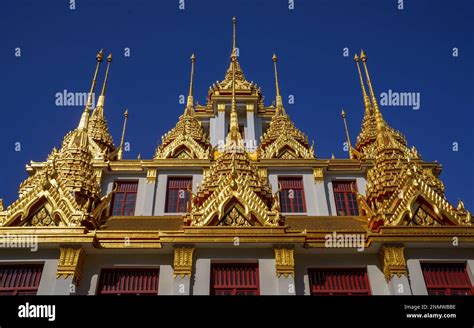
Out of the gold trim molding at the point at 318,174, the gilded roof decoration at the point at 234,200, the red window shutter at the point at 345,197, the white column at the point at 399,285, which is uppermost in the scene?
the gold trim molding at the point at 318,174

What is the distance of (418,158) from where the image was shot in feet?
75.9

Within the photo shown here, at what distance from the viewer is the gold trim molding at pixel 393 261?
48.8 ft

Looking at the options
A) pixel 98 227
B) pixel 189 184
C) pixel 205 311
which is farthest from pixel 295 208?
pixel 205 311

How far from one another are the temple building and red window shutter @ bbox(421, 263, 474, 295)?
3cm

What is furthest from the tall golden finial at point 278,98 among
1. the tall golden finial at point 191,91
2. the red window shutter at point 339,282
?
the red window shutter at point 339,282

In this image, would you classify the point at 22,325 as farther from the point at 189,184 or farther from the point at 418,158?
the point at 418,158

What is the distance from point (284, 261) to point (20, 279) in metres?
7.85

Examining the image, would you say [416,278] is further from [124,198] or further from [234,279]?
[124,198]

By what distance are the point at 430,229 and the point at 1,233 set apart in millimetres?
13277

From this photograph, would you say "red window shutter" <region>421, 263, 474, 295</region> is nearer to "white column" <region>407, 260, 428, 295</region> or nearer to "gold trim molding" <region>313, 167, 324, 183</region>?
"white column" <region>407, 260, 428, 295</region>

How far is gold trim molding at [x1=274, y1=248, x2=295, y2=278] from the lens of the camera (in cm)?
1473

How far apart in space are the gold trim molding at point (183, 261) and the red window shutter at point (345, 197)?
8.13 meters

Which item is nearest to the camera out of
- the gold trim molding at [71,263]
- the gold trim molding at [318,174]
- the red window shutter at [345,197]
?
the gold trim molding at [71,263]

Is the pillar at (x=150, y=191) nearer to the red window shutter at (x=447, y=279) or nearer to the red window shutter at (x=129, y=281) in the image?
the red window shutter at (x=129, y=281)
